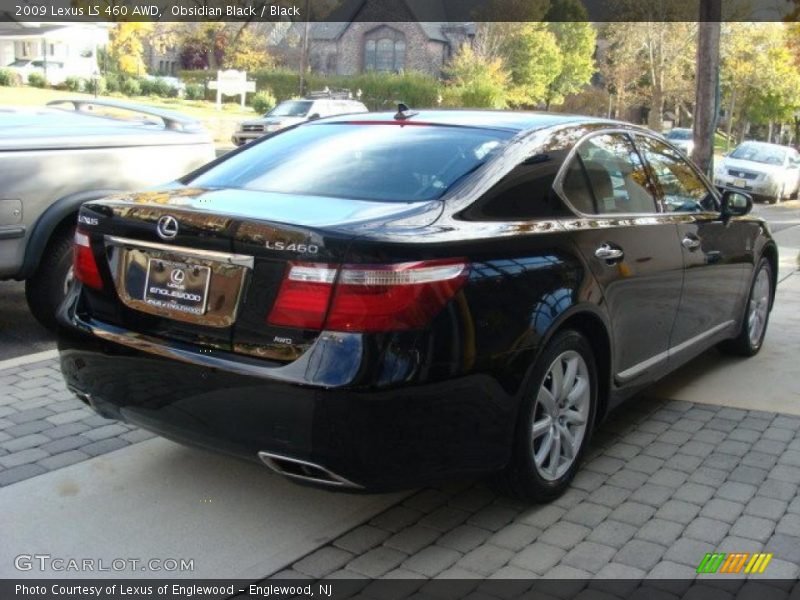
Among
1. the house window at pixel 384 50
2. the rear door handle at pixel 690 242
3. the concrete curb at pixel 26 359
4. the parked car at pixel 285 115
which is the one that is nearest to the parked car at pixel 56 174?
the concrete curb at pixel 26 359

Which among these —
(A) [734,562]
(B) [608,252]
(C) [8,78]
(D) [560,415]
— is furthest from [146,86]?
(A) [734,562]

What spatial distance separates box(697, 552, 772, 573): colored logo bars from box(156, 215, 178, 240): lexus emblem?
231 centimetres

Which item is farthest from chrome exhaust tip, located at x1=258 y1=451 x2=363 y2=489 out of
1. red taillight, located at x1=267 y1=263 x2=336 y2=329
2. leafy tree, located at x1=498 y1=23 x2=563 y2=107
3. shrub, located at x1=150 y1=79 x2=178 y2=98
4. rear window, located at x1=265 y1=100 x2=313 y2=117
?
leafy tree, located at x1=498 y1=23 x2=563 y2=107

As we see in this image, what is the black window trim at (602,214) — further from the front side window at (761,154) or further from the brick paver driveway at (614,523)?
the front side window at (761,154)

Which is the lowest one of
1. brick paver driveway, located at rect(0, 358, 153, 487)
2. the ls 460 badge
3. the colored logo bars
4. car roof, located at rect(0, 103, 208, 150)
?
the colored logo bars

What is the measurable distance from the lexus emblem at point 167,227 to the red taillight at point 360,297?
0.54 meters

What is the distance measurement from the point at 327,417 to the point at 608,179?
2.13m

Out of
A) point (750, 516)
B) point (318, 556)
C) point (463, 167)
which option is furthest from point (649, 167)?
point (318, 556)

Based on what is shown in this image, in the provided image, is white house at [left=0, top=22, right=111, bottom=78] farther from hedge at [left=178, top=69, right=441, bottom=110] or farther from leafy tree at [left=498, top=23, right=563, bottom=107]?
leafy tree at [left=498, top=23, right=563, bottom=107]

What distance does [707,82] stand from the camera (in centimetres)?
1141

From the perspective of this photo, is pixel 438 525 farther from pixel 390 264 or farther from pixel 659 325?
pixel 659 325

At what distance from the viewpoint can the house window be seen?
230 ft

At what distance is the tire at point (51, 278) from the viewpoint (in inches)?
239

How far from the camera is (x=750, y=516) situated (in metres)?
3.87
